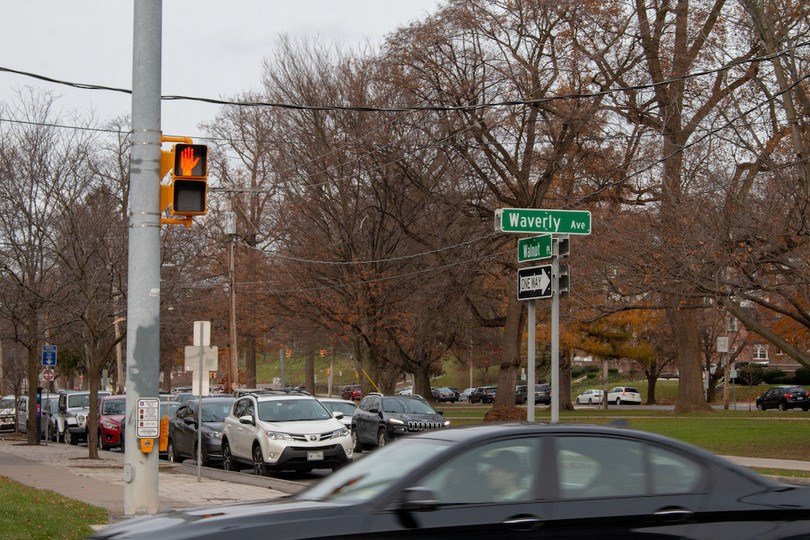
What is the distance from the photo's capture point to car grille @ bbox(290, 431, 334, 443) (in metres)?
18.6

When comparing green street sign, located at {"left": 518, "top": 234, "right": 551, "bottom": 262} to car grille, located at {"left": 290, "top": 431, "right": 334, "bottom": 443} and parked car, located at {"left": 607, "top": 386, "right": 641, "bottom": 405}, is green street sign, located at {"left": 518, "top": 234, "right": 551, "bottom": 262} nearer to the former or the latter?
car grille, located at {"left": 290, "top": 431, "right": 334, "bottom": 443}

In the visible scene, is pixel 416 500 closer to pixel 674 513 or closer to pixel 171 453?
pixel 674 513

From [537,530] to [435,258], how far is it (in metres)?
30.3

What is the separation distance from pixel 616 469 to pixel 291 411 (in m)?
14.6

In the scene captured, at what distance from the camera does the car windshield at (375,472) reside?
18.5 feet

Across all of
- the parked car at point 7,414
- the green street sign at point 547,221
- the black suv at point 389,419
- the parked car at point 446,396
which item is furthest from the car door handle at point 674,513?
the parked car at point 446,396

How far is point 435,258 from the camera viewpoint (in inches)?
1406

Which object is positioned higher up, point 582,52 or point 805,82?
point 582,52

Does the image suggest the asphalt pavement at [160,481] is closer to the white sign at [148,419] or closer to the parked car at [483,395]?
the white sign at [148,419]

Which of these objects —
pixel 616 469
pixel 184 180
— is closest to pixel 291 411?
pixel 184 180

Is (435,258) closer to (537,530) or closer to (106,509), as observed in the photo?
(106,509)

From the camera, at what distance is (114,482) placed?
1750 cm

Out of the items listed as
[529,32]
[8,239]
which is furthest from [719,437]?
[8,239]

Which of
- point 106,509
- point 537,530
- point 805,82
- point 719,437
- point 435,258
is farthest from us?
point 435,258
